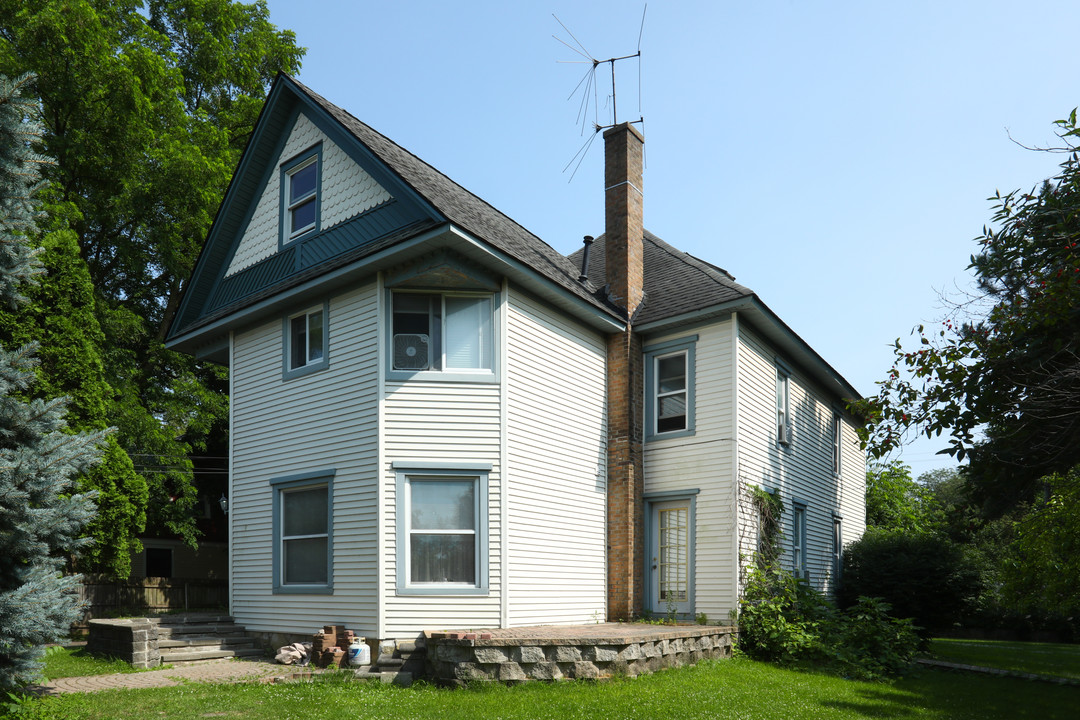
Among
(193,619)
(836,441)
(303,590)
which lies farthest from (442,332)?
(836,441)

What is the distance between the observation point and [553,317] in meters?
13.8

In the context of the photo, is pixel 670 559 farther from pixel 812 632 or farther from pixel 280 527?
pixel 280 527

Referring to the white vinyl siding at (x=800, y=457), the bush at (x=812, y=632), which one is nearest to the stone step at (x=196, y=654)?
the bush at (x=812, y=632)

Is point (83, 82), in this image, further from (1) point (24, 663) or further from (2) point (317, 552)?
(1) point (24, 663)

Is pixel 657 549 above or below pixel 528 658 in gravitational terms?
above

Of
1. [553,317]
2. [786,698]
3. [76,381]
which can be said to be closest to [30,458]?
[76,381]

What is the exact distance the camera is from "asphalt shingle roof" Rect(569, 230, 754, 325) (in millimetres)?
14766

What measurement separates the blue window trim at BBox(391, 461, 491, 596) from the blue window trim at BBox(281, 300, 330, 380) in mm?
2349

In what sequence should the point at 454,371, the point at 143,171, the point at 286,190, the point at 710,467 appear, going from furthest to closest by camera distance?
the point at 143,171 → the point at 286,190 → the point at 710,467 → the point at 454,371

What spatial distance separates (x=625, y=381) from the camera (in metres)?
15.0

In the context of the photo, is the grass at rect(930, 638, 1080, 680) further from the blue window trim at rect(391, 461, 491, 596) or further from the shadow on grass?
the blue window trim at rect(391, 461, 491, 596)

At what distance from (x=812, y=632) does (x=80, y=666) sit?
11.2 metres

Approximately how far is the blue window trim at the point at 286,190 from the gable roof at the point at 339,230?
0.71 ft

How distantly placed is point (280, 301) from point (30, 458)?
580 cm
